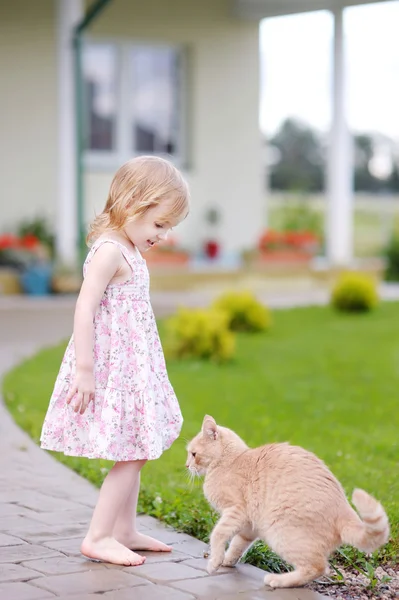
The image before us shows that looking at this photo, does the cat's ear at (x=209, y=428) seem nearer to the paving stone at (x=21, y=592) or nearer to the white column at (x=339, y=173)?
the paving stone at (x=21, y=592)

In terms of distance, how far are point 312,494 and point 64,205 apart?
10431 mm

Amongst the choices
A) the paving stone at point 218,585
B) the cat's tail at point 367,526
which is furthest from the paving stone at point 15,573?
the cat's tail at point 367,526

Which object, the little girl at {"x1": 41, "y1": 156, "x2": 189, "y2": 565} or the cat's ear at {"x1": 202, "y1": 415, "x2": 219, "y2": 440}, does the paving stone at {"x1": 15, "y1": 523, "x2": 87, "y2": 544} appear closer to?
the little girl at {"x1": 41, "y1": 156, "x2": 189, "y2": 565}

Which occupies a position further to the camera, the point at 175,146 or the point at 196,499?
the point at 175,146

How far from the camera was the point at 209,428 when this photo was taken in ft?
12.6

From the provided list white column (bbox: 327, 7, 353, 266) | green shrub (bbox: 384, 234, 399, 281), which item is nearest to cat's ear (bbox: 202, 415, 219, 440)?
white column (bbox: 327, 7, 353, 266)

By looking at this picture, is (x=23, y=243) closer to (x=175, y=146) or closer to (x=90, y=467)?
(x=175, y=146)

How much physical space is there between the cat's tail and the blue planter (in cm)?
991

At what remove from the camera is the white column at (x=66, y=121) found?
44.1 ft

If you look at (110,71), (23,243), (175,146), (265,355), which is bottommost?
(265,355)

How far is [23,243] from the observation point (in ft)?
44.7

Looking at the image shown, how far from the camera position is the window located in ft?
51.1

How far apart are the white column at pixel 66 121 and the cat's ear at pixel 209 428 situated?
9736 millimetres

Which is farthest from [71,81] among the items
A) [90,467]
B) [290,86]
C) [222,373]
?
[290,86]
